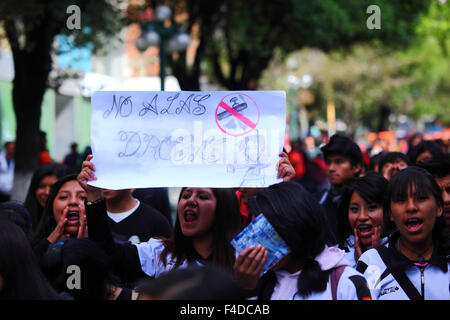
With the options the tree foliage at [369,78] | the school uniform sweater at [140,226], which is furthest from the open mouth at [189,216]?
the tree foliage at [369,78]

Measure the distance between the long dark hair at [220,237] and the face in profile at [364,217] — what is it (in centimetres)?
103

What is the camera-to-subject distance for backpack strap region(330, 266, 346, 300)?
9.07ft

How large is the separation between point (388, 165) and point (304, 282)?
3693 millimetres

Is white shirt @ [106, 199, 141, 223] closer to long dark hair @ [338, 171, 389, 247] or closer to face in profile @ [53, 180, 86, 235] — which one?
face in profile @ [53, 180, 86, 235]

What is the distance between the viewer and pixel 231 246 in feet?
11.8

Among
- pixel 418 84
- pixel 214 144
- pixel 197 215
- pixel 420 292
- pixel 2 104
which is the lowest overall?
pixel 420 292

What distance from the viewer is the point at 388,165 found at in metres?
6.28

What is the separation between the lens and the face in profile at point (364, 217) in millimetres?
4361

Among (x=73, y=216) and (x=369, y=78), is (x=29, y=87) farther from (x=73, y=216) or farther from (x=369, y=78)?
(x=369, y=78)

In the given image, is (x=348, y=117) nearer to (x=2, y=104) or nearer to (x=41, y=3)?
(x=2, y=104)

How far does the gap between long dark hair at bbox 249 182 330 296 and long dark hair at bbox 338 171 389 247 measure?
1561 mm

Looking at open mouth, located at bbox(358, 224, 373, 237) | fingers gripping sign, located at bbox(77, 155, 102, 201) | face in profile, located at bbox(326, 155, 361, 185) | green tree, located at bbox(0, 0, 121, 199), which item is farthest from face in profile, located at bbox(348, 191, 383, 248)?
green tree, located at bbox(0, 0, 121, 199)

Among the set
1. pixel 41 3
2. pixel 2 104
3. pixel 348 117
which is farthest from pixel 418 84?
pixel 41 3

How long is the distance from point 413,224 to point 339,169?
2.78 metres
